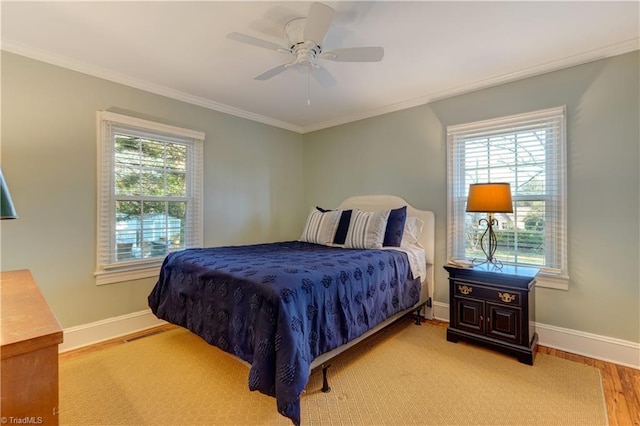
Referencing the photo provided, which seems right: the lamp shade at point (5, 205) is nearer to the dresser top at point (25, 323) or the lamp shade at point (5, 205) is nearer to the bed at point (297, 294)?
the dresser top at point (25, 323)

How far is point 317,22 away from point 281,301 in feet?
5.22

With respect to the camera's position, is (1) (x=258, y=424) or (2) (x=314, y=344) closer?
(1) (x=258, y=424)

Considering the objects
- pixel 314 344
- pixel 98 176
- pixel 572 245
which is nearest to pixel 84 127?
pixel 98 176

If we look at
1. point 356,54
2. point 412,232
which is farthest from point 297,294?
point 412,232

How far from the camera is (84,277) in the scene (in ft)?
8.81

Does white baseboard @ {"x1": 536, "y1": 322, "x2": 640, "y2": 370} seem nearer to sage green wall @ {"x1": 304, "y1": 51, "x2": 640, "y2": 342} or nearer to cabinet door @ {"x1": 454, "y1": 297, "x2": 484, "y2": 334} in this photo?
sage green wall @ {"x1": 304, "y1": 51, "x2": 640, "y2": 342}

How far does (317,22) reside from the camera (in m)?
1.76

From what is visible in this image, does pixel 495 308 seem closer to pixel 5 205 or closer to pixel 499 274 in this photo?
pixel 499 274

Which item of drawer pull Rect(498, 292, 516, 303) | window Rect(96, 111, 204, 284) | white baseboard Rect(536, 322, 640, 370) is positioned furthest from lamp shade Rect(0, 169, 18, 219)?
white baseboard Rect(536, 322, 640, 370)

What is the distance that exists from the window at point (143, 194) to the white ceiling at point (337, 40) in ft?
1.60

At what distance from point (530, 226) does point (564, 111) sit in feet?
3.29

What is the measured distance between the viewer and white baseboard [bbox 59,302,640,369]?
231 cm

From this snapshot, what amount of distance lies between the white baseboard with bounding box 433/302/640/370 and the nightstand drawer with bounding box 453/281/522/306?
58 centimetres

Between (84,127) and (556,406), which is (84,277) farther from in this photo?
(556,406)
